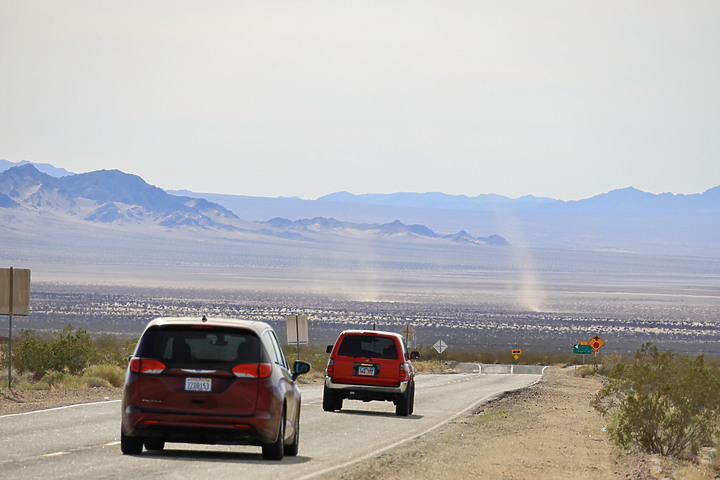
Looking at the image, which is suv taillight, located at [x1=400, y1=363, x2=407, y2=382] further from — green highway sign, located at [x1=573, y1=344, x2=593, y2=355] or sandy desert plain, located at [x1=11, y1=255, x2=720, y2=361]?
sandy desert plain, located at [x1=11, y1=255, x2=720, y2=361]

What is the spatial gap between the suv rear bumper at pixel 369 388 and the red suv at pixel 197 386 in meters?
12.0

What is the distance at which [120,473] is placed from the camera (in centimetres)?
1344

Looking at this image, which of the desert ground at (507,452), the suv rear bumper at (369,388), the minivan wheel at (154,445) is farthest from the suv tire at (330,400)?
the minivan wheel at (154,445)

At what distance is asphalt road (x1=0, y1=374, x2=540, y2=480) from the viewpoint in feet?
45.4

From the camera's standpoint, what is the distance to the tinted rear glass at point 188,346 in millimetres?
14297

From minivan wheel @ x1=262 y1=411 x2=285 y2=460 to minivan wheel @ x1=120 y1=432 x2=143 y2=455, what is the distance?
160 cm

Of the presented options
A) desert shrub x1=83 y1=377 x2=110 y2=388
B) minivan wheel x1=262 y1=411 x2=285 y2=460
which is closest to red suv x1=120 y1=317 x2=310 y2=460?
minivan wheel x1=262 y1=411 x2=285 y2=460

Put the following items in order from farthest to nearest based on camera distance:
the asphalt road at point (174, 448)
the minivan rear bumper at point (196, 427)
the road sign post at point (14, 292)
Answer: the road sign post at point (14, 292), the minivan rear bumper at point (196, 427), the asphalt road at point (174, 448)

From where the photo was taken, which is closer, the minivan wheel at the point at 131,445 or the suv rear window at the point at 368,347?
the minivan wheel at the point at 131,445

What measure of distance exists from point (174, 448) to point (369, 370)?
10.3 meters

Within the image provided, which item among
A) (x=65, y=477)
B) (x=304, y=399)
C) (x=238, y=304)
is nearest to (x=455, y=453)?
(x=65, y=477)

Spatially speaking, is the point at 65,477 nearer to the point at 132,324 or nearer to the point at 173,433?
the point at 173,433

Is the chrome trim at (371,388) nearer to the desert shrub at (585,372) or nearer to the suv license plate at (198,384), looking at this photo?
the suv license plate at (198,384)

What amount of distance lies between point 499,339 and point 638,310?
56.5m
